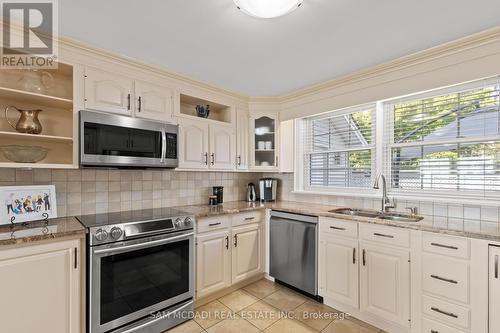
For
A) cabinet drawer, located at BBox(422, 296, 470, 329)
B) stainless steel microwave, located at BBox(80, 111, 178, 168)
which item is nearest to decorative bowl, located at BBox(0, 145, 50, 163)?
stainless steel microwave, located at BBox(80, 111, 178, 168)

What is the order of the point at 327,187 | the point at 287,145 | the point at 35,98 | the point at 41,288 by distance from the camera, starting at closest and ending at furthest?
the point at 41,288 < the point at 35,98 < the point at 327,187 < the point at 287,145

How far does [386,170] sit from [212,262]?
207 cm

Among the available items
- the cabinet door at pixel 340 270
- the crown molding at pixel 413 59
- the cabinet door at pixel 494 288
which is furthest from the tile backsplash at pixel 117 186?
the cabinet door at pixel 494 288

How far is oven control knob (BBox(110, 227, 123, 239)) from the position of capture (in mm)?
1757

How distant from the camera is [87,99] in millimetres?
1973

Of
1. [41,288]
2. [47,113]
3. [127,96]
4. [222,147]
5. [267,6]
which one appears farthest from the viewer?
Result: [222,147]

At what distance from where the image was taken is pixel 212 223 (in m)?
2.46

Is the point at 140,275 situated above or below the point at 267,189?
below

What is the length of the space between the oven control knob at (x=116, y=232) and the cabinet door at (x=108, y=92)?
101 cm

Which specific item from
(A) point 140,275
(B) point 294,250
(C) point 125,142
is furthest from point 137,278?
(B) point 294,250

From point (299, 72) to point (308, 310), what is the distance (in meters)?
2.35

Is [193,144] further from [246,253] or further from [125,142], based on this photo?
[246,253]

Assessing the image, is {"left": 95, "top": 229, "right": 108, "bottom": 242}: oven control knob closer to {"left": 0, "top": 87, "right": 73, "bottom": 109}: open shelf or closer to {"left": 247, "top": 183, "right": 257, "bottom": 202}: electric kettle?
{"left": 0, "top": 87, "right": 73, "bottom": 109}: open shelf

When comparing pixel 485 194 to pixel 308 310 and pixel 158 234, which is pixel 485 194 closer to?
pixel 308 310
